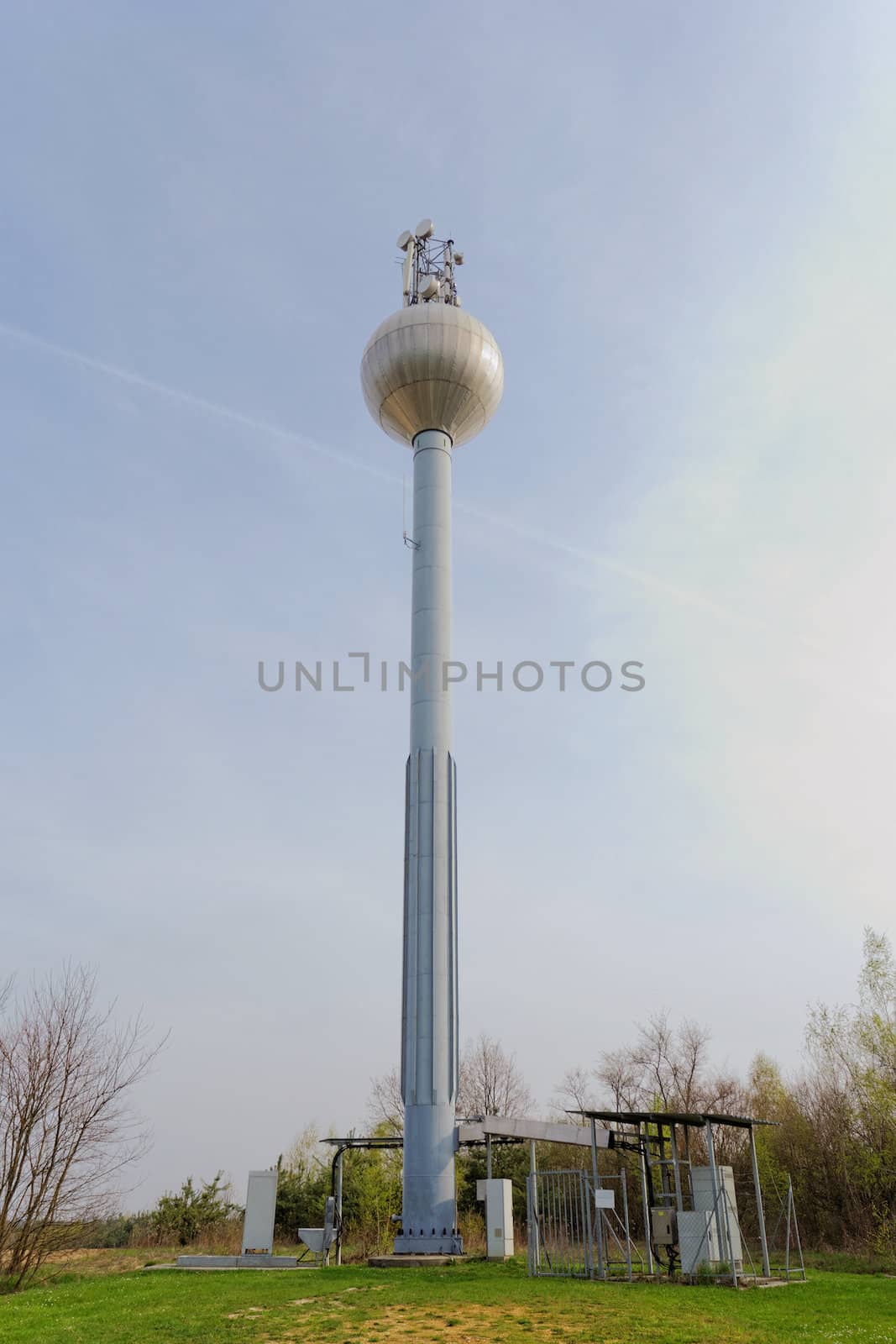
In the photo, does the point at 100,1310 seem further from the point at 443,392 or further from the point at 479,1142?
the point at 443,392

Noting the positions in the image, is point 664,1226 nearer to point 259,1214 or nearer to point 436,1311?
point 436,1311

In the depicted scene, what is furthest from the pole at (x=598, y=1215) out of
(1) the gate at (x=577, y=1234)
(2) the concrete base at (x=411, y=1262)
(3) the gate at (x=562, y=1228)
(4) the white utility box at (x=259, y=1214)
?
(4) the white utility box at (x=259, y=1214)

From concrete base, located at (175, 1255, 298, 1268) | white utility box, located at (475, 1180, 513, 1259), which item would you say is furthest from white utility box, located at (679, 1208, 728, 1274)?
concrete base, located at (175, 1255, 298, 1268)

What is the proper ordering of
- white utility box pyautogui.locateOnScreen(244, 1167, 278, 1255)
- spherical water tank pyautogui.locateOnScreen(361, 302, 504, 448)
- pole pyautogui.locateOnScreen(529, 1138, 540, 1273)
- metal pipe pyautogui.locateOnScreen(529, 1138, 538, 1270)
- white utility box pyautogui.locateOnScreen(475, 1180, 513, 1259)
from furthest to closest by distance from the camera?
spherical water tank pyautogui.locateOnScreen(361, 302, 504, 448) < white utility box pyautogui.locateOnScreen(244, 1167, 278, 1255) < white utility box pyautogui.locateOnScreen(475, 1180, 513, 1259) < metal pipe pyautogui.locateOnScreen(529, 1138, 538, 1270) < pole pyautogui.locateOnScreen(529, 1138, 540, 1273)

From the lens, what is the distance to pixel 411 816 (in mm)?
29484

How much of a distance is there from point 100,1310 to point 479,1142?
11506mm

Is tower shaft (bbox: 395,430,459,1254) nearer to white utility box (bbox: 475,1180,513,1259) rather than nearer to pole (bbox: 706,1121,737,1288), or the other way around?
white utility box (bbox: 475,1180,513,1259)

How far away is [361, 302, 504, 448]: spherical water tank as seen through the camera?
32719 millimetres

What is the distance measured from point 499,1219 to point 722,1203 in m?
6.62

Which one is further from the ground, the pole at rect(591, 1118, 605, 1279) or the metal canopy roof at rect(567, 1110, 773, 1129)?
the metal canopy roof at rect(567, 1110, 773, 1129)

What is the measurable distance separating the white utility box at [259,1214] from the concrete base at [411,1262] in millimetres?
3801

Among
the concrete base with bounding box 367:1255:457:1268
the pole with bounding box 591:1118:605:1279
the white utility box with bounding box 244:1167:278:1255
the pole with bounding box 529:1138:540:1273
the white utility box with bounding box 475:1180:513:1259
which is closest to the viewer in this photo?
the pole with bounding box 591:1118:605:1279

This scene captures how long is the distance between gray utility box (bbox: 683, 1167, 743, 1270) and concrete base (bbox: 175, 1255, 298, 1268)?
1090cm

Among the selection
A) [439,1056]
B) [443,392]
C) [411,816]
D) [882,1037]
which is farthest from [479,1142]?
[443,392]
